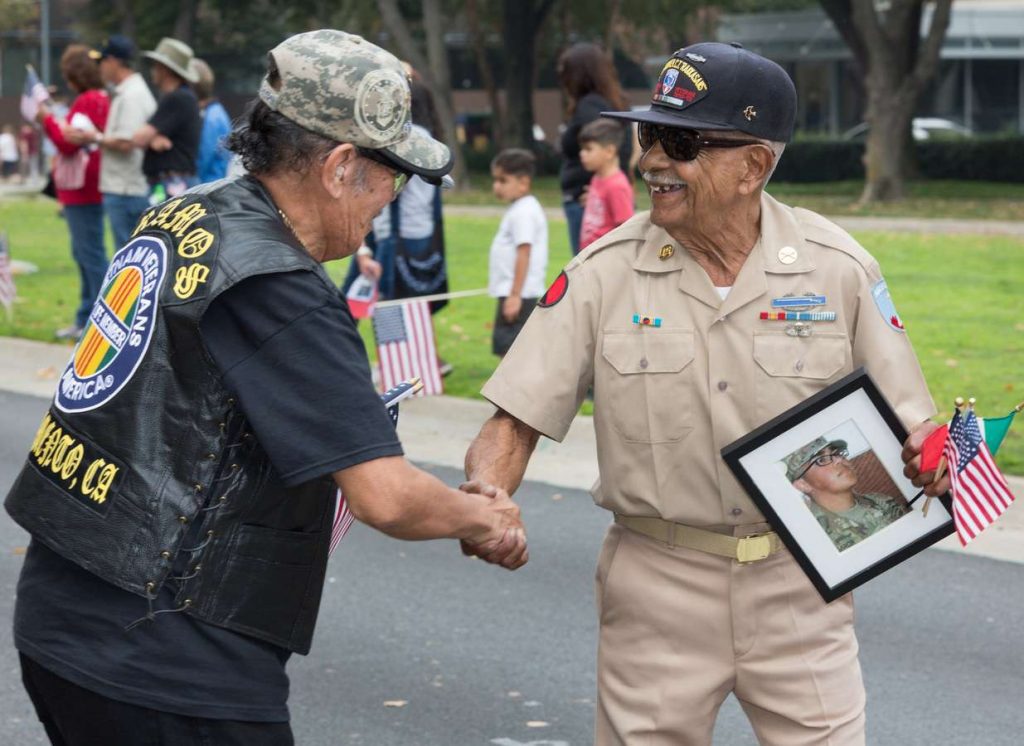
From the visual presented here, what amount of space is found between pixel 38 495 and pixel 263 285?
0.55 metres

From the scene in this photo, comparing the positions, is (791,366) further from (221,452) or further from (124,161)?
(124,161)

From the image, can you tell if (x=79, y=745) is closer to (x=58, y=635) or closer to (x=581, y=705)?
(x=58, y=635)

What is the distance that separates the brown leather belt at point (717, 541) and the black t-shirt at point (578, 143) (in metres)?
6.26

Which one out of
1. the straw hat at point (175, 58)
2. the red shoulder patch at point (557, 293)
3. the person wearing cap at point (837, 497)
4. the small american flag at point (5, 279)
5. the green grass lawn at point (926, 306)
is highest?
the red shoulder patch at point (557, 293)

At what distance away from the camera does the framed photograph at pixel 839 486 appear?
10.1ft

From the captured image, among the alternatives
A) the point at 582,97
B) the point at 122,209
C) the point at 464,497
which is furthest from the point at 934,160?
the point at 464,497

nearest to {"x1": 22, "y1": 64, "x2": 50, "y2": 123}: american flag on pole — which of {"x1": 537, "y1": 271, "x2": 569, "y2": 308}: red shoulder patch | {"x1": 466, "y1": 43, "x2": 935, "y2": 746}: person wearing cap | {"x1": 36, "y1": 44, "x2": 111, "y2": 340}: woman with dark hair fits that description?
A: {"x1": 36, "y1": 44, "x2": 111, "y2": 340}: woman with dark hair

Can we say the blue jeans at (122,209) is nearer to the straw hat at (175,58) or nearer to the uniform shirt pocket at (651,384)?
the straw hat at (175,58)

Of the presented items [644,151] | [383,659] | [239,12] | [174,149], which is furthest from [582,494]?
[239,12]

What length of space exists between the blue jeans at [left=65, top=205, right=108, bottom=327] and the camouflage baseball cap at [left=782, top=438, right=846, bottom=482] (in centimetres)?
979

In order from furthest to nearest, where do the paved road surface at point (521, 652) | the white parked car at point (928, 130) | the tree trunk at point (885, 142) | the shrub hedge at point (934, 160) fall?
1. the white parked car at point (928, 130)
2. the shrub hedge at point (934, 160)
3. the tree trunk at point (885, 142)
4. the paved road surface at point (521, 652)

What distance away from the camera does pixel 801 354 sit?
10.7 ft

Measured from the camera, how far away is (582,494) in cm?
780

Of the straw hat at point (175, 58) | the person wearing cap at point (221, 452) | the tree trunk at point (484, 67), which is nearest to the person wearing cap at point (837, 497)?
the person wearing cap at point (221, 452)
